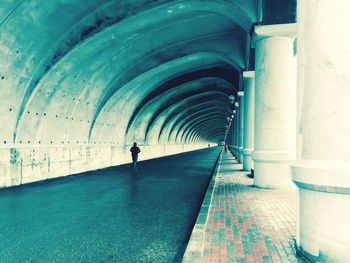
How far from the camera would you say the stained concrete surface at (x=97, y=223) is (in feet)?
14.7

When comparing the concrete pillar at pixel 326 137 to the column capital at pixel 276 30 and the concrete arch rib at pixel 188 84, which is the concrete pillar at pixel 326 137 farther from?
the concrete arch rib at pixel 188 84

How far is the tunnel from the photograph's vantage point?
3607mm

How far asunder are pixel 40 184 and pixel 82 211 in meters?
5.72

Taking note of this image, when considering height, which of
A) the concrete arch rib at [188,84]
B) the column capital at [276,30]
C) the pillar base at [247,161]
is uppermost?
the concrete arch rib at [188,84]

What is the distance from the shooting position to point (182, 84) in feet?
76.2

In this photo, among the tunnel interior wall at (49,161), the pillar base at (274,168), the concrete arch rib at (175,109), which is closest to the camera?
the pillar base at (274,168)

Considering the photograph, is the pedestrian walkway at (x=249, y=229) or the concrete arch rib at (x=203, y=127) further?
the concrete arch rib at (x=203, y=127)

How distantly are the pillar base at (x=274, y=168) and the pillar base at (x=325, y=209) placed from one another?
5433 mm

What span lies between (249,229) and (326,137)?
2231mm

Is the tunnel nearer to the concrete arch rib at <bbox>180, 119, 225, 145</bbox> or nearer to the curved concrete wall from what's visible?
the curved concrete wall

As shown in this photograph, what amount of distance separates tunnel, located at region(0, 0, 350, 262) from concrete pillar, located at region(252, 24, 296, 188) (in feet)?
0.10

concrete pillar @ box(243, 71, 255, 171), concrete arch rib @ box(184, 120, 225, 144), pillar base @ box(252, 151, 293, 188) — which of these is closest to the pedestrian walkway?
pillar base @ box(252, 151, 293, 188)

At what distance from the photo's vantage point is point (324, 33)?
3.62m

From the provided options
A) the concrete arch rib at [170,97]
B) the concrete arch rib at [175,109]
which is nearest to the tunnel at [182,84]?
the concrete arch rib at [170,97]
